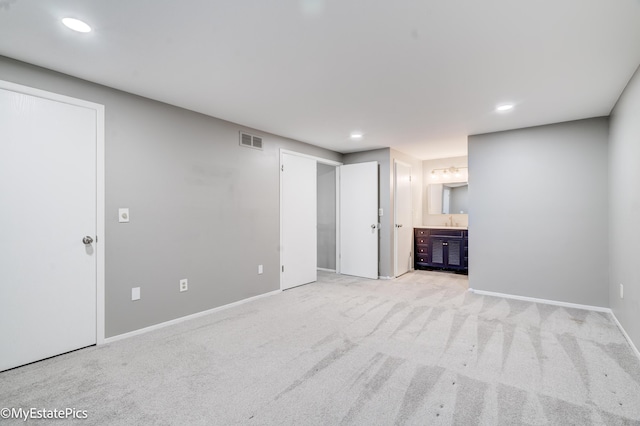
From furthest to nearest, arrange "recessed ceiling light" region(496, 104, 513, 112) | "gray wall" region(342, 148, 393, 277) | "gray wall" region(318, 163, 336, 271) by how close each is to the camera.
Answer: "gray wall" region(318, 163, 336, 271)
"gray wall" region(342, 148, 393, 277)
"recessed ceiling light" region(496, 104, 513, 112)

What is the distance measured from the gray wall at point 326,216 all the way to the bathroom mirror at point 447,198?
2.26 meters

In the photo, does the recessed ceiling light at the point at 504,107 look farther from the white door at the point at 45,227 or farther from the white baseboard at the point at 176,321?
the white door at the point at 45,227

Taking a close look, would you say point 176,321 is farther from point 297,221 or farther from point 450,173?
point 450,173

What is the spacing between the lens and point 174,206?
326 cm

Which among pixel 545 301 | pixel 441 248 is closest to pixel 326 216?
pixel 441 248

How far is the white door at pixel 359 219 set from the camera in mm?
5406

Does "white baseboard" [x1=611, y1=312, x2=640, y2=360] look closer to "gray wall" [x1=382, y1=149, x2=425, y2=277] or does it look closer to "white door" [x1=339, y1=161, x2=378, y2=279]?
"gray wall" [x1=382, y1=149, x2=425, y2=277]

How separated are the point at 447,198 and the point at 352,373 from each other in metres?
5.10

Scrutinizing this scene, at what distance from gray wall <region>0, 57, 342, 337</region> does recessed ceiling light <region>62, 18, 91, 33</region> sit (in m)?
0.88

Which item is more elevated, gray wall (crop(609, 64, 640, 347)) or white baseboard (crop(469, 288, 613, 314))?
gray wall (crop(609, 64, 640, 347))

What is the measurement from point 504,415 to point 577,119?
3706 millimetres

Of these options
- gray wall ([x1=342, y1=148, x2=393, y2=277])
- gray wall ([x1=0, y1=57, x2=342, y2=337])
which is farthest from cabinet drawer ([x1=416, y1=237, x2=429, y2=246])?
gray wall ([x1=0, y1=57, x2=342, y2=337])

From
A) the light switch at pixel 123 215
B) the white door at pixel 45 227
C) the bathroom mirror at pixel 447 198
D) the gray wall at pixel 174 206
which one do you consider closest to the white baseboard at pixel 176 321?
the gray wall at pixel 174 206

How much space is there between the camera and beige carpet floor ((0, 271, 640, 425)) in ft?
5.88
